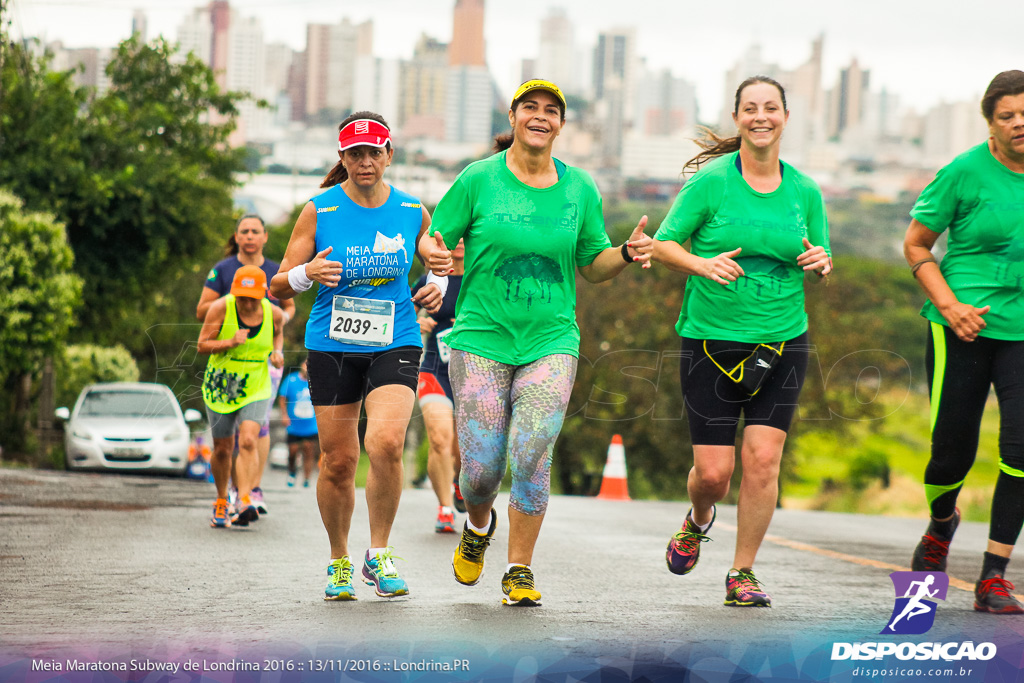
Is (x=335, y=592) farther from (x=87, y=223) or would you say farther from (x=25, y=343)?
(x=87, y=223)

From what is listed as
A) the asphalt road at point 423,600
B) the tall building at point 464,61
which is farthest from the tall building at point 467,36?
the asphalt road at point 423,600

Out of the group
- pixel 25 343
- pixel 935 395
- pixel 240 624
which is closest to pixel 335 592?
pixel 240 624

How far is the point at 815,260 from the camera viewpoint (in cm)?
602

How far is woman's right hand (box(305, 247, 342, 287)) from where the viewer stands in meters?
5.86

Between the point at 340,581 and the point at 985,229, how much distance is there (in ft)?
11.0

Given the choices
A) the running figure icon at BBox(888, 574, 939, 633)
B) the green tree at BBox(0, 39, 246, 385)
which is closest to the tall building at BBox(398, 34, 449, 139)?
the green tree at BBox(0, 39, 246, 385)

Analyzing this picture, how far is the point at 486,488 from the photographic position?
231 inches

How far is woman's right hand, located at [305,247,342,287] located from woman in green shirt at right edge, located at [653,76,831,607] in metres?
1.49

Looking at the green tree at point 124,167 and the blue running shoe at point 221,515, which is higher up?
the green tree at point 124,167

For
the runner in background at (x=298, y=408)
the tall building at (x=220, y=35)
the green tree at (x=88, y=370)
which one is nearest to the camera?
the runner in background at (x=298, y=408)

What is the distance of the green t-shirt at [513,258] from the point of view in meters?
5.67

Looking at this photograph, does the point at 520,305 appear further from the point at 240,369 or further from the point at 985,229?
the point at 240,369

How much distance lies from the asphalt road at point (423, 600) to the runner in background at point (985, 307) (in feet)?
1.70

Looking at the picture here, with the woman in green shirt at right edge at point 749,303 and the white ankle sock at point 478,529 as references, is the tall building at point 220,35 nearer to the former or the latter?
the woman in green shirt at right edge at point 749,303
